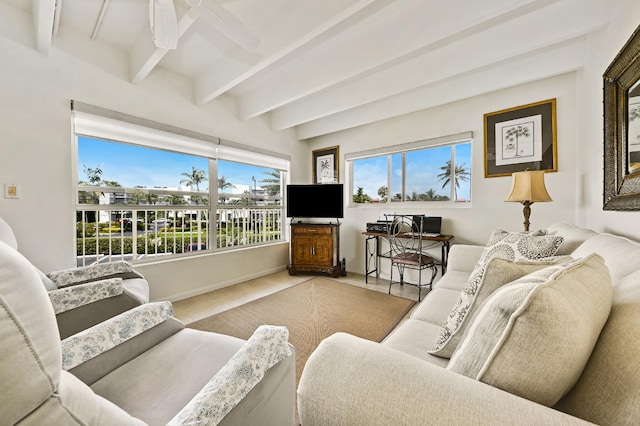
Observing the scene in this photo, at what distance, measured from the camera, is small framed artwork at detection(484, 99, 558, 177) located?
2.57 metres

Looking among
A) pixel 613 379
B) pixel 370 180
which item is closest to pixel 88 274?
pixel 613 379

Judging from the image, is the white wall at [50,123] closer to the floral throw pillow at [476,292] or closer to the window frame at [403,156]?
the window frame at [403,156]

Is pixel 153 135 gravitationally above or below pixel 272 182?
above

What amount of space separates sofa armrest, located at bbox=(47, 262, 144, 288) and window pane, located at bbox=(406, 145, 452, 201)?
3268 mm

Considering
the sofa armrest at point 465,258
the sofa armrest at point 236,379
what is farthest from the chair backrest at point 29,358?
the sofa armrest at point 465,258

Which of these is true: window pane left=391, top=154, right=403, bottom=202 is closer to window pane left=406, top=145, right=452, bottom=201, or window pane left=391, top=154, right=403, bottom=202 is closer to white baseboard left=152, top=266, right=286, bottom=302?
window pane left=406, top=145, right=452, bottom=201

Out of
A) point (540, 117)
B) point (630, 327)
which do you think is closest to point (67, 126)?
point (630, 327)

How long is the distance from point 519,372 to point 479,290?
0.37 meters

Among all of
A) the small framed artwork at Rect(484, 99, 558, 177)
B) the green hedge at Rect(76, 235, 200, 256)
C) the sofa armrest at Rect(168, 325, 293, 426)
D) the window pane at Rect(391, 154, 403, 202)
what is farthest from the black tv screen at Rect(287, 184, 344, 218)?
the sofa armrest at Rect(168, 325, 293, 426)

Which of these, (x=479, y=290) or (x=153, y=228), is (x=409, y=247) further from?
(x=153, y=228)

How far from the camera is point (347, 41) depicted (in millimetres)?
2258

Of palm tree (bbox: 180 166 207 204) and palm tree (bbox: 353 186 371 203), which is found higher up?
palm tree (bbox: 180 166 207 204)

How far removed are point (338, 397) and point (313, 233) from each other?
130 inches

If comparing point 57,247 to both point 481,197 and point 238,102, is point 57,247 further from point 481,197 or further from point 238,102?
point 481,197
